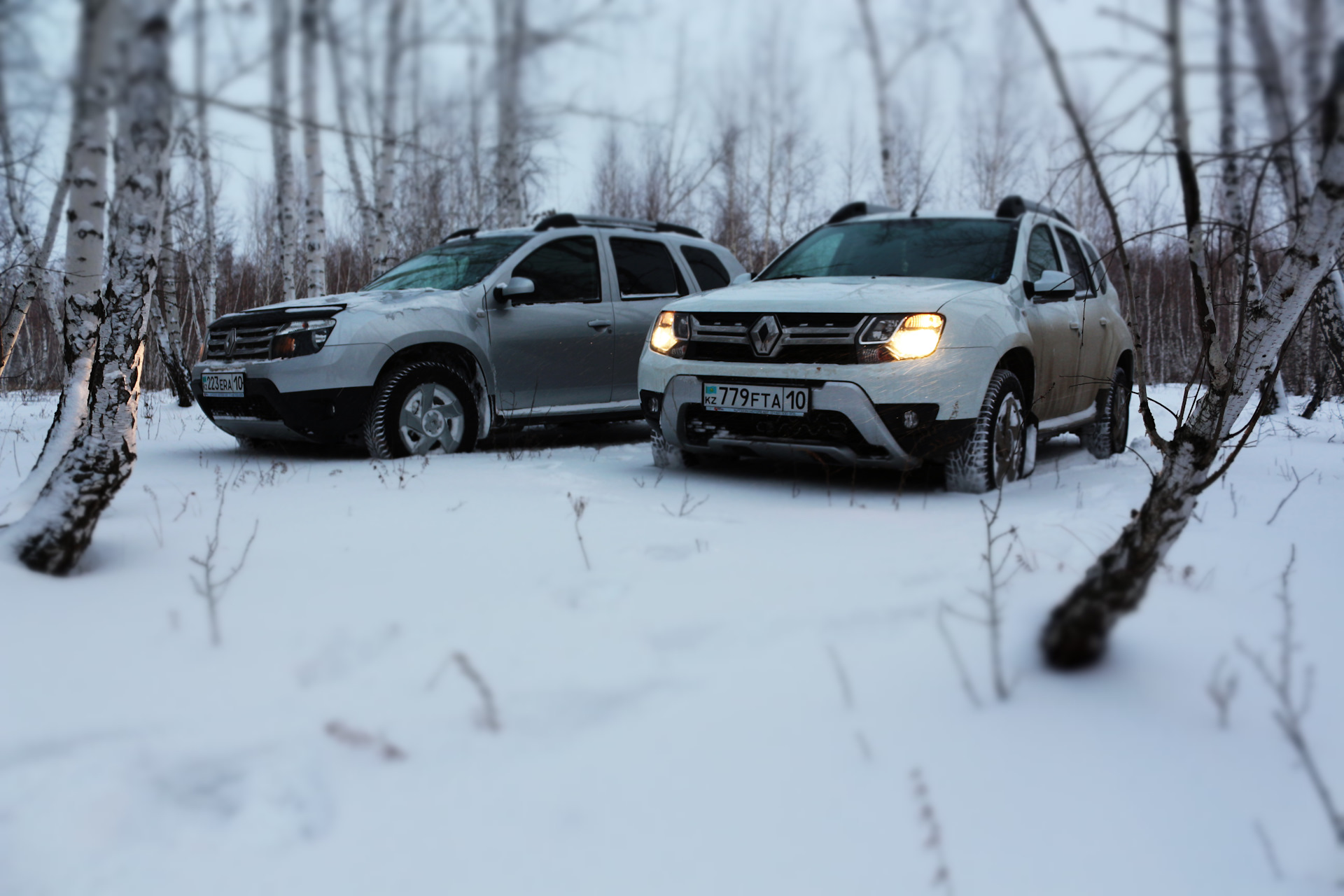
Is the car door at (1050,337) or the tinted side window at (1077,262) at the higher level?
the tinted side window at (1077,262)

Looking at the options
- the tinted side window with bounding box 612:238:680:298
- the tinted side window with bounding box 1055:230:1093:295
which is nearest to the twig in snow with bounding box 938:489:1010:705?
the tinted side window with bounding box 1055:230:1093:295

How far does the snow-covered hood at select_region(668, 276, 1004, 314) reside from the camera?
4453mm

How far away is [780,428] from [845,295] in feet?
2.44

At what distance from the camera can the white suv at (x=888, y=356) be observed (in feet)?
14.4

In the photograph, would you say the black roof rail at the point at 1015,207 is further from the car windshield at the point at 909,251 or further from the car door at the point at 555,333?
the car door at the point at 555,333

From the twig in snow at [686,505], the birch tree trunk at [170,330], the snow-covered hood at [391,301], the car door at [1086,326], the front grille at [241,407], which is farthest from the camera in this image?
the birch tree trunk at [170,330]

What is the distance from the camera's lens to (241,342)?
19.3ft

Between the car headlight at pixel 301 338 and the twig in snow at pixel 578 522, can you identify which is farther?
the car headlight at pixel 301 338

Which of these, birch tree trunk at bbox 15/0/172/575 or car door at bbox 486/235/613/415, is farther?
car door at bbox 486/235/613/415

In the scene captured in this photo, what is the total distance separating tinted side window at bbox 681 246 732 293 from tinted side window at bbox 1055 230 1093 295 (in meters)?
2.56

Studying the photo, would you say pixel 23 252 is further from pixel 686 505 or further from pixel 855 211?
pixel 686 505

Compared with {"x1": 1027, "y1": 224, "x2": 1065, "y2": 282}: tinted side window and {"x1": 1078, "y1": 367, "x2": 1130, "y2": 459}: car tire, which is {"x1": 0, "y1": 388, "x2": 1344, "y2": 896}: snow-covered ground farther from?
{"x1": 1078, "y1": 367, "x2": 1130, "y2": 459}: car tire

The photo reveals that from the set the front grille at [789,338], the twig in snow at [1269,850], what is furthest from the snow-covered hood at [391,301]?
the twig in snow at [1269,850]

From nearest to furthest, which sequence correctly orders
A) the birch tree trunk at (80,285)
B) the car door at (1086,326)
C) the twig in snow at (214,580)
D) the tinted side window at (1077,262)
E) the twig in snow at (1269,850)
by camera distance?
the twig in snow at (1269,850) → the twig in snow at (214,580) → the birch tree trunk at (80,285) → the car door at (1086,326) → the tinted side window at (1077,262)
